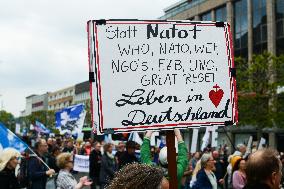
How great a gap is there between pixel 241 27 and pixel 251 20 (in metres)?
2.06

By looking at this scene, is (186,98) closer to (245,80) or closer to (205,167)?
(205,167)

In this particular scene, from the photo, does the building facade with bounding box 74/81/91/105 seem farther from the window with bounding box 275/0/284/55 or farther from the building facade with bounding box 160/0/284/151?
the window with bounding box 275/0/284/55

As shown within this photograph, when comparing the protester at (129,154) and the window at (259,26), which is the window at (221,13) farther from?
the protester at (129,154)

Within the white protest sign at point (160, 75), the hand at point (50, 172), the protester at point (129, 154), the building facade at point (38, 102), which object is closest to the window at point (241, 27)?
the protester at point (129, 154)

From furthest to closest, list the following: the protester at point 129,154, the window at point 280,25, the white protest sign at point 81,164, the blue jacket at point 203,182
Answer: the window at point 280,25
the white protest sign at point 81,164
the protester at point 129,154
the blue jacket at point 203,182

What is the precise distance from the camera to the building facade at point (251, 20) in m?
41.8

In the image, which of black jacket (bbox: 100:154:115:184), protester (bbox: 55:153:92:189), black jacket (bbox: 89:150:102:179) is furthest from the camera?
black jacket (bbox: 89:150:102:179)

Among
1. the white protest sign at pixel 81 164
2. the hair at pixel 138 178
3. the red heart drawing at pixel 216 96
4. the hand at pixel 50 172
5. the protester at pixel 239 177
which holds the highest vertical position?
the red heart drawing at pixel 216 96

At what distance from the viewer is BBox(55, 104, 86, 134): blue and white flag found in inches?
829

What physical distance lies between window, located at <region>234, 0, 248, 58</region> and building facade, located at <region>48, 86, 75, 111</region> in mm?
102546

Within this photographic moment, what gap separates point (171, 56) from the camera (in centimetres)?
420

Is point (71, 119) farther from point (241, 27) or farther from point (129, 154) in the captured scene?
point (241, 27)

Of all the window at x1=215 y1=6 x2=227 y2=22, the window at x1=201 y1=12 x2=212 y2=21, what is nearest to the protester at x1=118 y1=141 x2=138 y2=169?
the window at x1=215 y1=6 x2=227 y2=22

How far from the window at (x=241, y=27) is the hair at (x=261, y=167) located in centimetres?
4323
